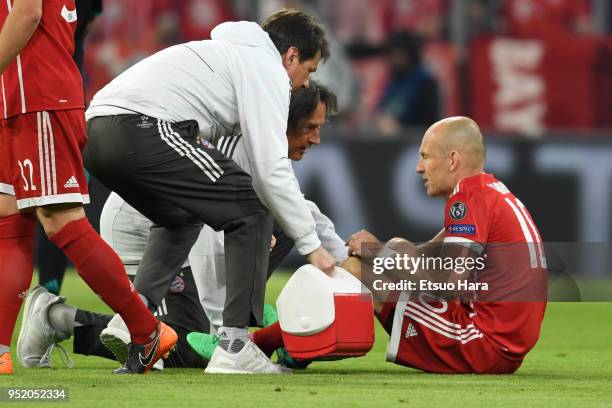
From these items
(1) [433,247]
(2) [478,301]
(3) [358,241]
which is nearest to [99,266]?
(3) [358,241]

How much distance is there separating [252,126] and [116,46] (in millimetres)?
6955

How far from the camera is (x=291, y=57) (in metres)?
5.23

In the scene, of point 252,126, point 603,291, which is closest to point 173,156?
point 252,126

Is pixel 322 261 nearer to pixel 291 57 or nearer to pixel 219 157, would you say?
pixel 219 157

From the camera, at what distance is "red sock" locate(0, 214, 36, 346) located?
4.84 meters

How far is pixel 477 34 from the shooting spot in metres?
11.5

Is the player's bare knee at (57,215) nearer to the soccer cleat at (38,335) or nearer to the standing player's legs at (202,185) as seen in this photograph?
the standing player's legs at (202,185)

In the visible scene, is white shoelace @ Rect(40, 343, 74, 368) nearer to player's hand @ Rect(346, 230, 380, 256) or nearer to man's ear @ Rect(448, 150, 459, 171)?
player's hand @ Rect(346, 230, 380, 256)

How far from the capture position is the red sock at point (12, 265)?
191 inches

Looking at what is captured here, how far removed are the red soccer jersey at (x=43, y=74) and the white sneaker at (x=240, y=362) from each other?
1012 millimetres

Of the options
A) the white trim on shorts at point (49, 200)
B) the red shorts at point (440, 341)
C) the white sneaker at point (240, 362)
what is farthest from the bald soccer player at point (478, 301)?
the white trim on shorts at point (49, 200)

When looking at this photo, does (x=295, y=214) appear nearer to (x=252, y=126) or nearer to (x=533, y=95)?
(x=252, y=126)

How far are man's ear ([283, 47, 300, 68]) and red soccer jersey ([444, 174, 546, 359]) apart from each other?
84 centimetres

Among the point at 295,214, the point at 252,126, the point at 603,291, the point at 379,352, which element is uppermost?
the point at 252,126
